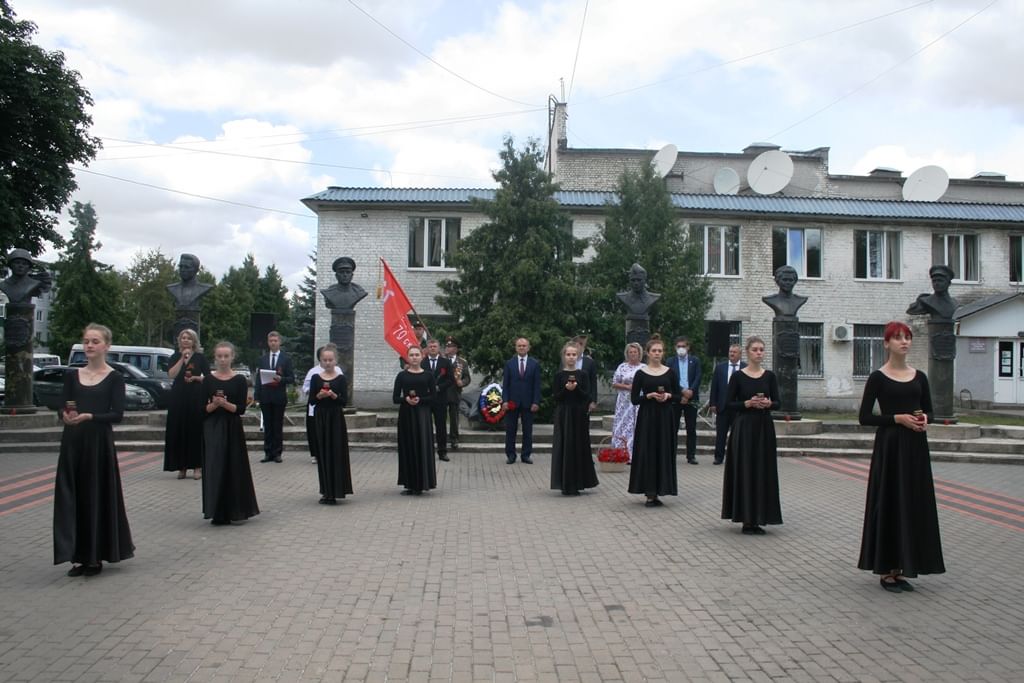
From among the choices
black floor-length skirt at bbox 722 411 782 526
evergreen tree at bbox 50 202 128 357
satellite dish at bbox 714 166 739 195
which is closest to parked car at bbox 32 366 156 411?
satellite dish at bbox 714 166 739 195

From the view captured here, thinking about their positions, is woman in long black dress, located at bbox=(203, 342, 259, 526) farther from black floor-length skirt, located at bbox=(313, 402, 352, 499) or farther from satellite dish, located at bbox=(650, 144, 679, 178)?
satellite dish, located at bbox=(650, 144, 679, 178)

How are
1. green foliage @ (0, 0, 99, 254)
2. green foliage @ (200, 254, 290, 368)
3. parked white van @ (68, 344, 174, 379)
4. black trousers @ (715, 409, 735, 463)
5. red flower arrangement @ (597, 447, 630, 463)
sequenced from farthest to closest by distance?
green foliage @ (200, 254, 290, 368) → parked white van @ (68, 344, 174, 379) → green foliage @ (0, 0, 99, 254) → black trousers @ (715, 409, 735, 463) → red flower arrangement @ (597, 447, 630, 463)

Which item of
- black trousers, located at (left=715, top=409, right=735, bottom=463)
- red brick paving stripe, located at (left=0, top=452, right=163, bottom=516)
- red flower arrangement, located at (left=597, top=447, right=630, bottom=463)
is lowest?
red brick paving stripe, located at (left=0, top=452, right=163, bottom=516)

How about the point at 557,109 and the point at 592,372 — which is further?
the point at 557,109

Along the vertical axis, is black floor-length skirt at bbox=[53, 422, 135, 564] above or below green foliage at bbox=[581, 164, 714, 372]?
below

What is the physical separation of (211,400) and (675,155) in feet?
88.6

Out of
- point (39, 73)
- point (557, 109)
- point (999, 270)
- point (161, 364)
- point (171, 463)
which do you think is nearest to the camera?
point (171, 463)

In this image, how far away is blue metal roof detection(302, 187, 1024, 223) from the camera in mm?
26953

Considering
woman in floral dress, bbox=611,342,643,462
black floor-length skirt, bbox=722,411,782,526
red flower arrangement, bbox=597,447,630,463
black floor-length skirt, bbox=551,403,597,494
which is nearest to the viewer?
black floor-length skirt, bbox=722,411,782,526

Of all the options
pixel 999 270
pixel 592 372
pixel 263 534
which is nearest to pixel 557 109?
pixel 999 270

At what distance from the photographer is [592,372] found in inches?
502

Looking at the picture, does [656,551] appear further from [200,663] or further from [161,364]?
[161,364]

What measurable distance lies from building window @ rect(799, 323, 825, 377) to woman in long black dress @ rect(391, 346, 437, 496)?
20927 mm

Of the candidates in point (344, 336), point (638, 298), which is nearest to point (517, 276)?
point (638, 298)
